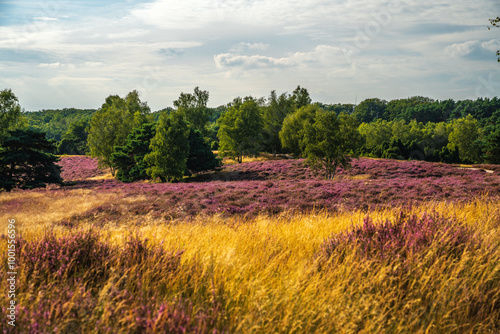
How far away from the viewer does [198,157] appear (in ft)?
143

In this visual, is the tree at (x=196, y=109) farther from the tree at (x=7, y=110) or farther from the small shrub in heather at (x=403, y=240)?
the small shrub in heather at (x=403, y=240)

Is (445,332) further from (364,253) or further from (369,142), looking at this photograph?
(369,142)

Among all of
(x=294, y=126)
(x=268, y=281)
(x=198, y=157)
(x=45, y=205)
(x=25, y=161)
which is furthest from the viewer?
(x=294, y=126)

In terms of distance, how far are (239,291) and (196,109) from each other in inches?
2781

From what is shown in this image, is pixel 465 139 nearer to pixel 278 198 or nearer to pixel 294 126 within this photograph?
pixel 294 126

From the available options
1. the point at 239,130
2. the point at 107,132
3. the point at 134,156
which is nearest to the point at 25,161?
the point at 134,156

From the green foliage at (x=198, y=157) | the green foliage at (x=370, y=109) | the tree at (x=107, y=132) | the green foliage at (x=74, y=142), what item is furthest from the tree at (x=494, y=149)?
the green foliage at (x=370, y=109)

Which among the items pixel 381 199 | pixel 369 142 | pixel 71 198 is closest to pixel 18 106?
pixel 71 198

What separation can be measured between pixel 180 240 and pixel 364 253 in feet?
8.58

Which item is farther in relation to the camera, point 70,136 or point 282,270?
point 70,136

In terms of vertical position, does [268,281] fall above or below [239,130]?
below

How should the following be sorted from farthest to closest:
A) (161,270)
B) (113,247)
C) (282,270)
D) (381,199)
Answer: (381,199), (113,247), (282,270), (161,270)

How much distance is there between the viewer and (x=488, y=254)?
3947 mm

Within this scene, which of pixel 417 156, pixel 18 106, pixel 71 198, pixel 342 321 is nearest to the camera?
pixel 342 321
